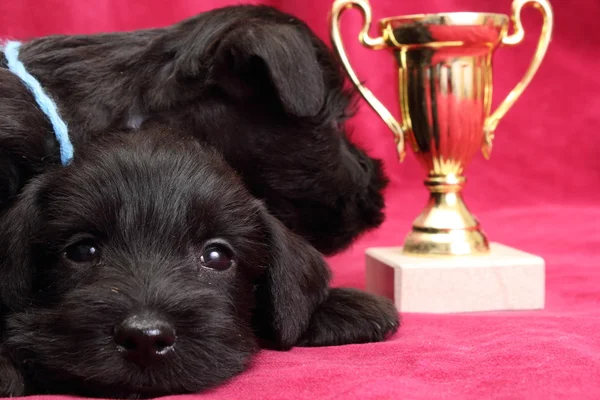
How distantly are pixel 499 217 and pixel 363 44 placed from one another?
1.75m

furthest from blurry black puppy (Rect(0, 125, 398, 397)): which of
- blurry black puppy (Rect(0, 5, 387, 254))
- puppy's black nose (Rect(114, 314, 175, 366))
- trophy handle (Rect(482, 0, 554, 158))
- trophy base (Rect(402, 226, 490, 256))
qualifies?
trophy handle (Rect(482, 0, 554, 158))

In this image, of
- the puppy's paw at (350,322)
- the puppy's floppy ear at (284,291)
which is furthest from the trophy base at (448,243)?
the puppy's floppy ear at (284,291)

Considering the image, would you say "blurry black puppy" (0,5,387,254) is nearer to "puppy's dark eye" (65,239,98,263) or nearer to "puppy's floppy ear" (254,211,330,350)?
"puppy's floppy ear" (254,211,330,350)

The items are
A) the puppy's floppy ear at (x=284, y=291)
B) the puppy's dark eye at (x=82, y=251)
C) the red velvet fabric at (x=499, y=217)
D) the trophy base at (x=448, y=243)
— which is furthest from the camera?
the trophy base at (x=448, y=243)

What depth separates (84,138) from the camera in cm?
208

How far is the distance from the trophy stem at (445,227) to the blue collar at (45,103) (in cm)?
109

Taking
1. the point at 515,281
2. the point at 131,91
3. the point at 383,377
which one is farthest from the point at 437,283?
the point at 131,91

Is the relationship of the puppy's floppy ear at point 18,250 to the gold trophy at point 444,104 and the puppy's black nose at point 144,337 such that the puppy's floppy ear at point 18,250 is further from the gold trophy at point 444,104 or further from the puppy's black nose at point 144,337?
the gold trophy at point 444,104

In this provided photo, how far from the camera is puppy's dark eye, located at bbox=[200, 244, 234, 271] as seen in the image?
176 cm

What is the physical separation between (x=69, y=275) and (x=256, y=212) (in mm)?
425

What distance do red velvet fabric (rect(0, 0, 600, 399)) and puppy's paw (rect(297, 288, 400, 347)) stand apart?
6 cm

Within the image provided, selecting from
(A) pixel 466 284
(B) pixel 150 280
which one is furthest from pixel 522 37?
(B) pixel 150 280

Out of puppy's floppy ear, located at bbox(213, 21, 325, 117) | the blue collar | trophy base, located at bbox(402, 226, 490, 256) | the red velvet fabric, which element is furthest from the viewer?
trophy base, located at bbox(402, 226, 490, 256)

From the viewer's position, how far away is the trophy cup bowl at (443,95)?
7.97ft
